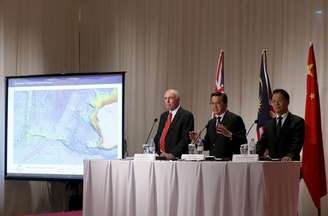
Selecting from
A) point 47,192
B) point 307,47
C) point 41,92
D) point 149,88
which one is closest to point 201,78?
point 149,88

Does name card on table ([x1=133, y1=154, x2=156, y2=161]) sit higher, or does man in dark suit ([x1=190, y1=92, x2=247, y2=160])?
man in dark suit ([x1=190, y1=92, x2=247, y2=160])

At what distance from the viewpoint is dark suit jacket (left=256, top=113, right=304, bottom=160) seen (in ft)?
17.0

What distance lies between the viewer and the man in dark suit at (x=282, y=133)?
204 inches

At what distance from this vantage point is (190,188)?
4.23 m

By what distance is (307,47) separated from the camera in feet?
21.2

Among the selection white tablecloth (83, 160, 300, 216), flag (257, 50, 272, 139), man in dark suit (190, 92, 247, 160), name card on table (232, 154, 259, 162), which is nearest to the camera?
white tablecloth (83, 160, 300, 216)

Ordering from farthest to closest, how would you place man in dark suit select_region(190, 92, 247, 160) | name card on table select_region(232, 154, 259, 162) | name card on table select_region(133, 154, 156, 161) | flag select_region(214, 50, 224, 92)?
flag select_region(214, 50, 224, 92) < man in dark suit select_region(190, 92, 247, 160) < name card on table select_region(133, 154, 156, 161) < name card on table select_region(232, 154, 259, 162)

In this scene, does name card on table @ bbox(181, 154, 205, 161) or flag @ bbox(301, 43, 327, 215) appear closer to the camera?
name card on table @ bbox(181, 154, 205, 161)

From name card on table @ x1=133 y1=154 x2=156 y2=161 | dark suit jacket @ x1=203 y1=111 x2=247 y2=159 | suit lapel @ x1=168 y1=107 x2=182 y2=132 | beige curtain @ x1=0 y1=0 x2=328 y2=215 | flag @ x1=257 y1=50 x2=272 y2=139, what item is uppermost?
beige curtain @ x1=0 y1=0 x2=328 y2=215

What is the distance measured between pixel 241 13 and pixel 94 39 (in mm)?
2235

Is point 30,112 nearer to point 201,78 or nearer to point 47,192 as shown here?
point 47,192

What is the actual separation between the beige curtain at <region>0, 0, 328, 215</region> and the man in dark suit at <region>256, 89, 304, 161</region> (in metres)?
1.15

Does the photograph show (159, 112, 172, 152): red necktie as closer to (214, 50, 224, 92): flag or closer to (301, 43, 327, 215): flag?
(214, 50, 224, 92): flag

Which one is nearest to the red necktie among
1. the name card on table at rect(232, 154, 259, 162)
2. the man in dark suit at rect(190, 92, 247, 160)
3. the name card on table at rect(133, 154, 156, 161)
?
the man in dark suit at rect(190, 92, 247, 160)
